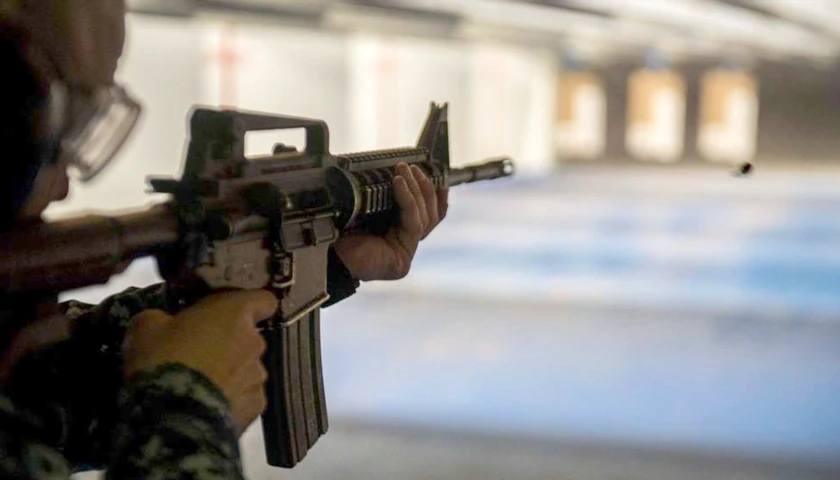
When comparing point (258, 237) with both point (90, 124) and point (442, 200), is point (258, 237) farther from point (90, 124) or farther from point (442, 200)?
point (442, 200)

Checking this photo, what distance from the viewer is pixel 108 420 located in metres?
0.60

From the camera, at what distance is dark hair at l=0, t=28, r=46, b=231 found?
1.29 feet

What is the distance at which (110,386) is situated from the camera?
0.60 metres

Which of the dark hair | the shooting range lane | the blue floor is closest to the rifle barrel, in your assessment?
the dark hair

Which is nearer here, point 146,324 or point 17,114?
point 17,114

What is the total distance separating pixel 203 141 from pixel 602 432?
1.57m

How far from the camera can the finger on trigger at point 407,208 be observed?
2.61 feet

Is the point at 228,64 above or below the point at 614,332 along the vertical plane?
above

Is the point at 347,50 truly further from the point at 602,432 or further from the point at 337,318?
the point at 602,432

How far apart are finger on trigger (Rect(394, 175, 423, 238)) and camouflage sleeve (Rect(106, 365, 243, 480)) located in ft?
1.17

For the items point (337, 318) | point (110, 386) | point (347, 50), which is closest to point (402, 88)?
point (347, 50)

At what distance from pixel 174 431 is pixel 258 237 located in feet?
0.61

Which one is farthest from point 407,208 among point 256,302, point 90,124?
point 90,124

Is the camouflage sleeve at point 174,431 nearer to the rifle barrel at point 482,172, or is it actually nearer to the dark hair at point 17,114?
the dark hair at point 17,114
